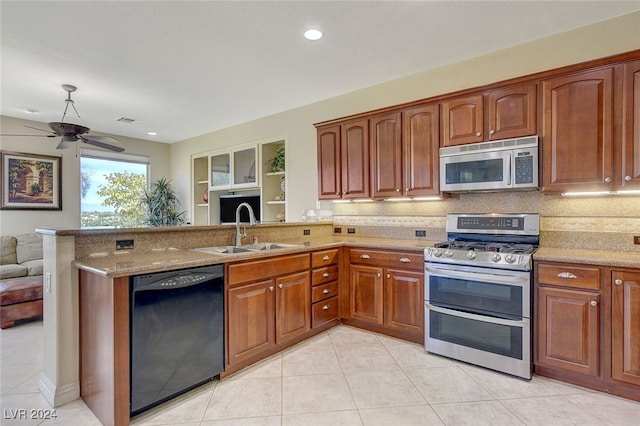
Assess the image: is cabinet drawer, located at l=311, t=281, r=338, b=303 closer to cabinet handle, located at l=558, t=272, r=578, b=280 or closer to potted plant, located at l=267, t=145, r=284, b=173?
cabinet handle, located at l=558, t=272, r=578, b=280

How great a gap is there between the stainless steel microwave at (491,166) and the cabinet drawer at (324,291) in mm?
1440

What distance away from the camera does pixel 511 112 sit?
8.87 feet

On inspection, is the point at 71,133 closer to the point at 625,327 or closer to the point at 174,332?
the point at 174,332

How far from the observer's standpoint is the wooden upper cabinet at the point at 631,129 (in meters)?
2.23

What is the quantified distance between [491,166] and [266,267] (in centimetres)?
207

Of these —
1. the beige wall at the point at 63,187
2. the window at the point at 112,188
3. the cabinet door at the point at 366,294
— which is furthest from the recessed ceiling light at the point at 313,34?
the window at the point at 112,188

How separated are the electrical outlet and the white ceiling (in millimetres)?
1693

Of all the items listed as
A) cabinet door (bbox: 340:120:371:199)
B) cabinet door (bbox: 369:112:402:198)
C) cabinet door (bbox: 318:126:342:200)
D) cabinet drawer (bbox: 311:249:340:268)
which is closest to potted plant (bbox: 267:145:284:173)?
cabinet door (bbox: 318:126:342:200)

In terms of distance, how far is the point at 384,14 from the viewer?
247 cm

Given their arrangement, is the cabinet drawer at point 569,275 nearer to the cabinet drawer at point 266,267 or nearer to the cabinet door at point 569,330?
the cabinet door at point 569,330

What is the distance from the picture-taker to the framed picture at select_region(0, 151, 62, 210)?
4.91 metres

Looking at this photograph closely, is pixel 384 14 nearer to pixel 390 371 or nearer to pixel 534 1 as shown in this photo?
pixel 534 1

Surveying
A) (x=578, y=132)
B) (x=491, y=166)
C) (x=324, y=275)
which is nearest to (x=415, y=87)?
(x=491, y=166)

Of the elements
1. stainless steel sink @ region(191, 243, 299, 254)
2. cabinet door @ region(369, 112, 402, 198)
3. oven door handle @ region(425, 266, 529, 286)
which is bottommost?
oven door handle @ region(425, 266, 529, 286)
